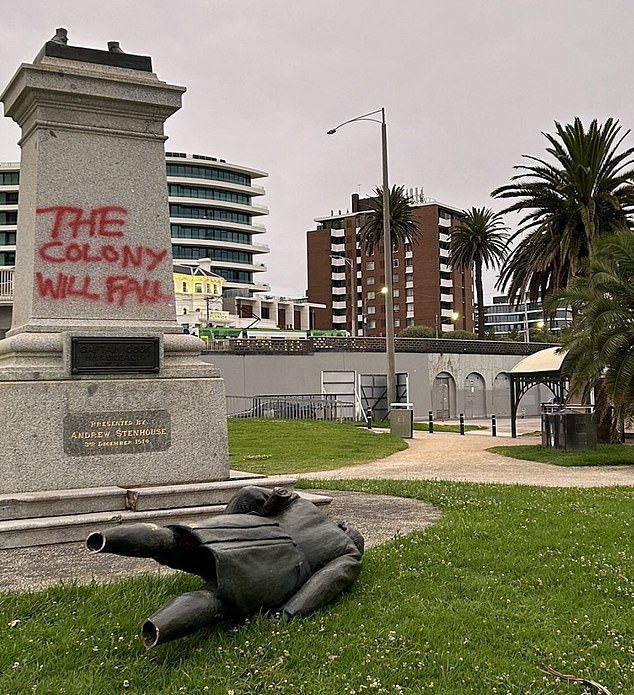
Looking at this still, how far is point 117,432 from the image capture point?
8742 mm

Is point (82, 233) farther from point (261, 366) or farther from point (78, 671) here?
point (261, 366)

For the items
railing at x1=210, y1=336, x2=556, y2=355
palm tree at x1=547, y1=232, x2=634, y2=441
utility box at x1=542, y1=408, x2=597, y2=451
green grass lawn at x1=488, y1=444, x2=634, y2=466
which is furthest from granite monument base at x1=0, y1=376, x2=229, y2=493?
railing at x1=210, y1=336, x2=556, y2=355

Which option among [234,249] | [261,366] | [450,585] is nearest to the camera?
[450,585]

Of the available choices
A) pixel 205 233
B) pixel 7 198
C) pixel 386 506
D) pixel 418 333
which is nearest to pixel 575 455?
pixel 386 506

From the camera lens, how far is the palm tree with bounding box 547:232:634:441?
18422 millimetres

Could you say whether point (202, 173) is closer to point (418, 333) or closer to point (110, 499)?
point (418, 333)

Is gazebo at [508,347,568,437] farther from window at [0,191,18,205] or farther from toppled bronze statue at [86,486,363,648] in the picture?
window at [0,191,18,205]

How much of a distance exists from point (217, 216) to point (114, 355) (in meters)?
107

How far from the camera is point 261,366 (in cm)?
4272

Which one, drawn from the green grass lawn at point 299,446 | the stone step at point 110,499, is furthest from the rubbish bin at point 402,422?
the stone step at point 110,499

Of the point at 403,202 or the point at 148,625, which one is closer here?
the point at 148,625

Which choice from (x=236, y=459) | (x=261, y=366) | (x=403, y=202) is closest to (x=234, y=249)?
(x=403, y=202)

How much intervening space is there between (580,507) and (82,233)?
21.7 ft

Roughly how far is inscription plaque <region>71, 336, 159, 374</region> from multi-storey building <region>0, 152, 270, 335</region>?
9551 centimetres
